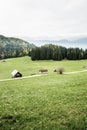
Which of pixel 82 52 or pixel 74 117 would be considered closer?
pixel 74 117

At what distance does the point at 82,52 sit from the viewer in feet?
535

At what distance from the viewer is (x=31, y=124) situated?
13.6 m

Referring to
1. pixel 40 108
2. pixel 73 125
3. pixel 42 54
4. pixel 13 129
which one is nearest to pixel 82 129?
pixel 73 125

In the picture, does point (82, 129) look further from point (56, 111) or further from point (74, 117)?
point (56, 111)

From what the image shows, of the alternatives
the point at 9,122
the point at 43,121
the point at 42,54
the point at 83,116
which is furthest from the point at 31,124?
the point at 42,54

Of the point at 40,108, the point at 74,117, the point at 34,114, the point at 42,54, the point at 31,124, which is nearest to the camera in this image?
the point at 31,124

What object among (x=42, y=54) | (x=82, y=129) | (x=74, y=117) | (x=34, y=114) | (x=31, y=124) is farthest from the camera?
(x=42, y=54)

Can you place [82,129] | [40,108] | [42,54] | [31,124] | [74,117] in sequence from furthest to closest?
[42,54] → [40,108] → [74,117] → [31,124] → [82,129]

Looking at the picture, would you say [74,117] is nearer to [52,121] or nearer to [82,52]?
[52,121]

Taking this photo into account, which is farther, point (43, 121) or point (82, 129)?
point (43, 121)

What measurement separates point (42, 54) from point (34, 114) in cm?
14750

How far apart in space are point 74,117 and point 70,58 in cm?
15028

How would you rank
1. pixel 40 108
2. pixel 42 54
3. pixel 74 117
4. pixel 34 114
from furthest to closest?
pixel 42 54, pixel 40 108, pixel 34 114, pixel 74 117

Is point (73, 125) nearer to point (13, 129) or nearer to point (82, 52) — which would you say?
point (13, 129)
